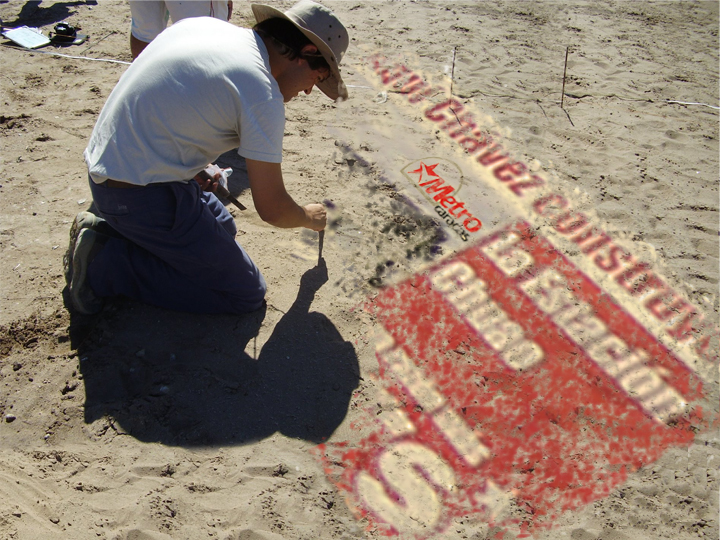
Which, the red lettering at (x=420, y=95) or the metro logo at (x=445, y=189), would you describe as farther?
the red lettering at (x=420, y=95)

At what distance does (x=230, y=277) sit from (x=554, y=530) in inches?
66.3

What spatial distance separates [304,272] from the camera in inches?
114

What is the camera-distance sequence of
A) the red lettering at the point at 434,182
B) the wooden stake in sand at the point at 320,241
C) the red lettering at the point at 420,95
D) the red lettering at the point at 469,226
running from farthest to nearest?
the red lettering at the point at 420,95 → the red lettering at the point at 434,182 → the red lettering at the point at 469,226 → the wooden stake in sand at the point at 320,241

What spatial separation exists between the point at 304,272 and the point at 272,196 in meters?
0.80

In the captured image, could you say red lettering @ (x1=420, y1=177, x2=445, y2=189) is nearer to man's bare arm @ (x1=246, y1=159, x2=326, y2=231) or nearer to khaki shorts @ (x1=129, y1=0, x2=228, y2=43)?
man's bare arm @ (x1=246, y1=159, x2=326, y2=231)

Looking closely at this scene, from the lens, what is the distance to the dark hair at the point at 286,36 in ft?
6.95

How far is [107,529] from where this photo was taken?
1768 millimetres

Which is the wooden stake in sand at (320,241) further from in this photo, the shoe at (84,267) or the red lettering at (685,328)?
the red lettering at (685,328)

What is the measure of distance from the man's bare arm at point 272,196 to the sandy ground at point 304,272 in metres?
0.56

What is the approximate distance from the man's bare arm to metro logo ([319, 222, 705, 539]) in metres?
0.71

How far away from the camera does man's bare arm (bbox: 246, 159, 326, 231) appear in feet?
6.83

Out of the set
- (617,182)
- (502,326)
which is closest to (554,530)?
(502,326)

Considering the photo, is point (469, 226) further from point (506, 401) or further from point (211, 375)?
point (211, 375)

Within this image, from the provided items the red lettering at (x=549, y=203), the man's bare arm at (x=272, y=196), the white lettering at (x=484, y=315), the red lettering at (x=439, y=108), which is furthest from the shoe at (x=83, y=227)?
the red lettering at (x=439, y=108)
